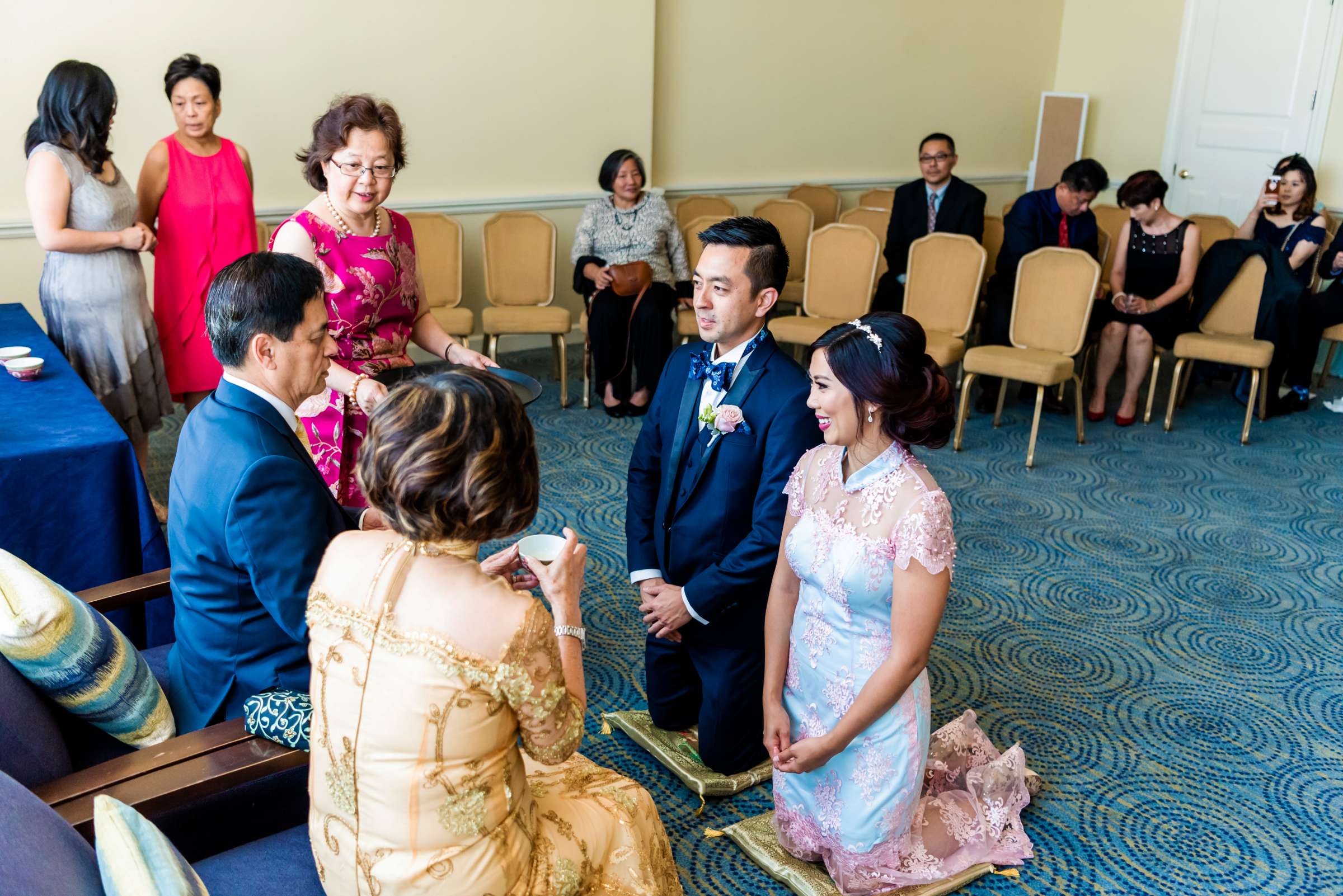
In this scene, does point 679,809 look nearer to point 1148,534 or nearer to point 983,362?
point 1148,534

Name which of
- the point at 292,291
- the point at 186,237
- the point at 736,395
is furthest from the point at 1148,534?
the point at 186,237

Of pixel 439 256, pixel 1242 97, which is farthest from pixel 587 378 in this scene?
pixel 1242 97

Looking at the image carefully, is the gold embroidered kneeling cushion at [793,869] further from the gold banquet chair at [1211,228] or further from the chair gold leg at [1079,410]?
the gold banquet chair at [1211,228]

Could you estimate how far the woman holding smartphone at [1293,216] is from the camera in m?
6.27

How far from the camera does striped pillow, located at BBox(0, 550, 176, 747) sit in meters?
1.78

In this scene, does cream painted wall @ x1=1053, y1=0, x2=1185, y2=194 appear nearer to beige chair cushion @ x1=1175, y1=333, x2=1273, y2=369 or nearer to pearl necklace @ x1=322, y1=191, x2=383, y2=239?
beige chair cushion @ x1=1175, y1=333, x2=1273, y2=369

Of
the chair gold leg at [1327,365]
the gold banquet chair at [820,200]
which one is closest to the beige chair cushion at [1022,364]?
the chair gold leg at [1327,365]

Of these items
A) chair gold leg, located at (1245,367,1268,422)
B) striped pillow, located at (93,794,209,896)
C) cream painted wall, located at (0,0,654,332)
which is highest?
cream painted wall, located at (0,0,654,332)

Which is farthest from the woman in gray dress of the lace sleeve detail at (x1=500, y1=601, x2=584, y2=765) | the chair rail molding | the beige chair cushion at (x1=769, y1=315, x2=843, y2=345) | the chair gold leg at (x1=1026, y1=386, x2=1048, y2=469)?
the chair gold leg at (x1=1026, y1=386, x2=1048, y2=469)

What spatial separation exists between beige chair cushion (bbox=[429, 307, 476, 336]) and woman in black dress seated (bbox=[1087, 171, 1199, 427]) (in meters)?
3.54

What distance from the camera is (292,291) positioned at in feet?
6.39

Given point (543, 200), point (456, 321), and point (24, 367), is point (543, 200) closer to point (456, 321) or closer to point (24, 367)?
point (456, 321)

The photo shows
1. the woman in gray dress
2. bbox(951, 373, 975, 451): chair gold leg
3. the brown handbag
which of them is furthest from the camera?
the brown handbag

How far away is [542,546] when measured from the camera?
7.23ft
